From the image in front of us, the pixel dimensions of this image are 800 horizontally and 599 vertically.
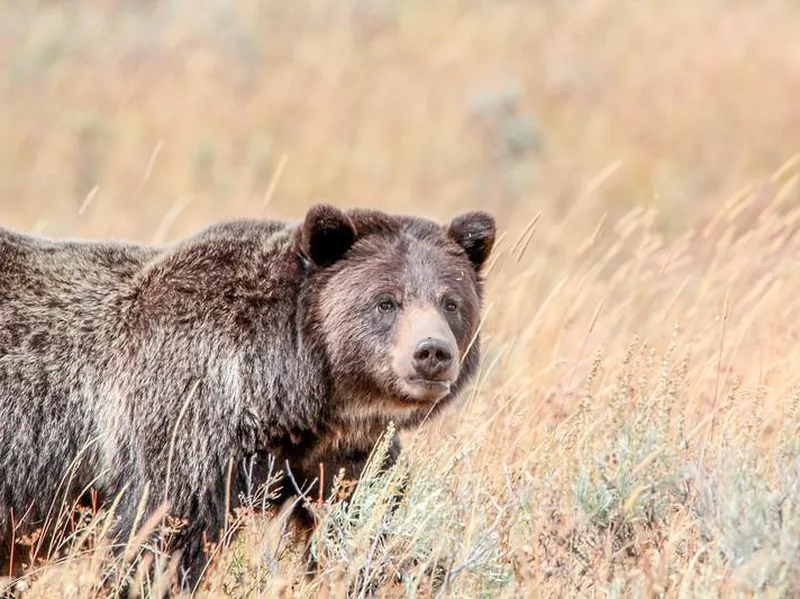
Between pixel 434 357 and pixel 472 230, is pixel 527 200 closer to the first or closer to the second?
pixel 472 230

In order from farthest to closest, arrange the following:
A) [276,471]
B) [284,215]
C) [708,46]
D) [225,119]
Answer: [708,46] < [225,119] < [284,215] < [276,471]

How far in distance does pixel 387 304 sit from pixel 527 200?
418 inches

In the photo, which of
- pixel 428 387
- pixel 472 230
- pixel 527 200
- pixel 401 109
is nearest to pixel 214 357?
pixel 428 387

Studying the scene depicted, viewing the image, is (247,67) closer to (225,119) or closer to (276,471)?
(225,119)

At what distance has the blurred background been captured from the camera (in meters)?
16.0

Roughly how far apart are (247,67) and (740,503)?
51.4ft

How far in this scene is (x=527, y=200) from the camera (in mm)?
16547

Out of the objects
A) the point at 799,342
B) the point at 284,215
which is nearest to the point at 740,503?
the point at 799,342

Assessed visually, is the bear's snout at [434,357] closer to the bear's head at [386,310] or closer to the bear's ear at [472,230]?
the bear's head at [386,310]

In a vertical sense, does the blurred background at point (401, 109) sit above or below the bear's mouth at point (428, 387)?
above

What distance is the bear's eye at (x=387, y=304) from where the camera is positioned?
20.0 feet

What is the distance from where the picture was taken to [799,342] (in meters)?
7.09

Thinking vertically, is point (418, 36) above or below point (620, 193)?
above

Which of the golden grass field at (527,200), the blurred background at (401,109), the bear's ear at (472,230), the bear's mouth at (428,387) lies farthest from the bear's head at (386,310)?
the blurred background at (401,109)
